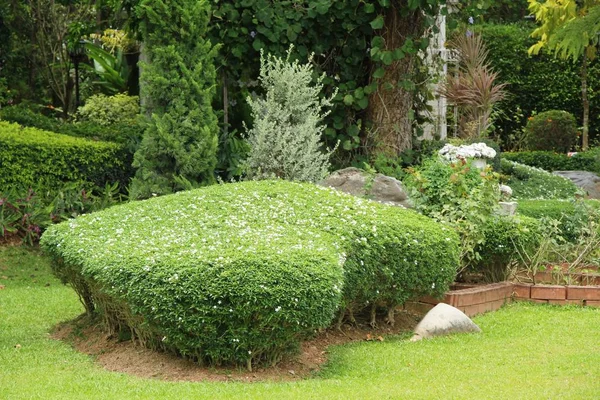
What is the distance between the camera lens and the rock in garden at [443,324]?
6941mm

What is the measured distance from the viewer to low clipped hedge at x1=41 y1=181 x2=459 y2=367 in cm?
552

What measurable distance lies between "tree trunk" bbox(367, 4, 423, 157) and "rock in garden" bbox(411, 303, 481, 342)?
4.78 meters

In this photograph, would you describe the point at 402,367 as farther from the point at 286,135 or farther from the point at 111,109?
the point at 111,109

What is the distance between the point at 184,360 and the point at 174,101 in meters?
4.45

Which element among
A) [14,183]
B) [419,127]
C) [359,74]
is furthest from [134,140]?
[419,127]

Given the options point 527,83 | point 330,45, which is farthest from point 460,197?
point 527,83

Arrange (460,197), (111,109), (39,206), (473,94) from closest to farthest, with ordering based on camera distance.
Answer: (460,197) < (39,206) < (111,109) < (473,94)

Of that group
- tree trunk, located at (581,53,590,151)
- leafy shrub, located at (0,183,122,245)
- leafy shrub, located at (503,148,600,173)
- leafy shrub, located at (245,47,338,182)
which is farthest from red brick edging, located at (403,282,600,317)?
tree trunk, located at (581,53,590,151)

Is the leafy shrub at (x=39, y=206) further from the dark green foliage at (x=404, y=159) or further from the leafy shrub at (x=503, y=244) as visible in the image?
the leafy shrub at (x=503, y=244)

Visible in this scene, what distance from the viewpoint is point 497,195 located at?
332 inches

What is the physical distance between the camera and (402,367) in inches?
237

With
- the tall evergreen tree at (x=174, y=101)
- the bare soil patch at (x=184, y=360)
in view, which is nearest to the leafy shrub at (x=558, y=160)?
the tall evergreen tree at (x=174, y=101)

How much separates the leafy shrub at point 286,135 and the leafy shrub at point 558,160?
31.6ft

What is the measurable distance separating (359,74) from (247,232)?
5.85 m
